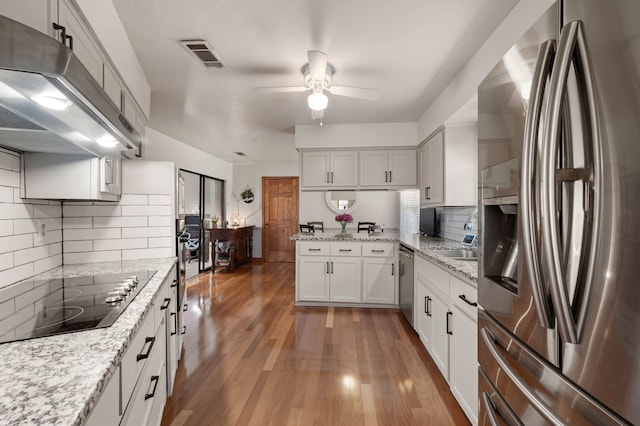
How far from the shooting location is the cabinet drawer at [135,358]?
916mm

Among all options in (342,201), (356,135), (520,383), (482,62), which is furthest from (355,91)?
(342,201)

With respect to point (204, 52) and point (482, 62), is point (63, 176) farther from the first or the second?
point (482, 62)

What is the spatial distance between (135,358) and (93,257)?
1.48m

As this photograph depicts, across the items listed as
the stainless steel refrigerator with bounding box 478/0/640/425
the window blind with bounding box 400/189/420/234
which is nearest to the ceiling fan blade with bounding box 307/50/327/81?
the stainless steel refrigerator with bounding box 478/0/640/425

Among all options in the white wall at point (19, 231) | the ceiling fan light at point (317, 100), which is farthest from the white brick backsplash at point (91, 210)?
the ceiling fan light at point (317, 100)

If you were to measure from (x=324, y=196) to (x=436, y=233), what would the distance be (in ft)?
5.56

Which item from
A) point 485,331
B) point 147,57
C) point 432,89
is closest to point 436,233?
point 432,89

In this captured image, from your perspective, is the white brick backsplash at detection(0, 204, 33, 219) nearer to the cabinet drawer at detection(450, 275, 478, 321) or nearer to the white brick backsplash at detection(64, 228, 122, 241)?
the white brick backsplash at detection(64, 228, 122, 241)

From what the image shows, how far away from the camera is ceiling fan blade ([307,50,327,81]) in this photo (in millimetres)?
2016

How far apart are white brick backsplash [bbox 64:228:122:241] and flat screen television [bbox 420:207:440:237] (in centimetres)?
318

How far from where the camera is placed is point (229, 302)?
12.9ft

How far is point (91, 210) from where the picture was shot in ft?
7.00

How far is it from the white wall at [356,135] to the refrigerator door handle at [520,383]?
3.17 meters

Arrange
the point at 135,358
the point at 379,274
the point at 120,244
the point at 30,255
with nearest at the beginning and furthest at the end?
the point at 135,358, the point at 30,255, the point at 120,244, the point at 379,274
